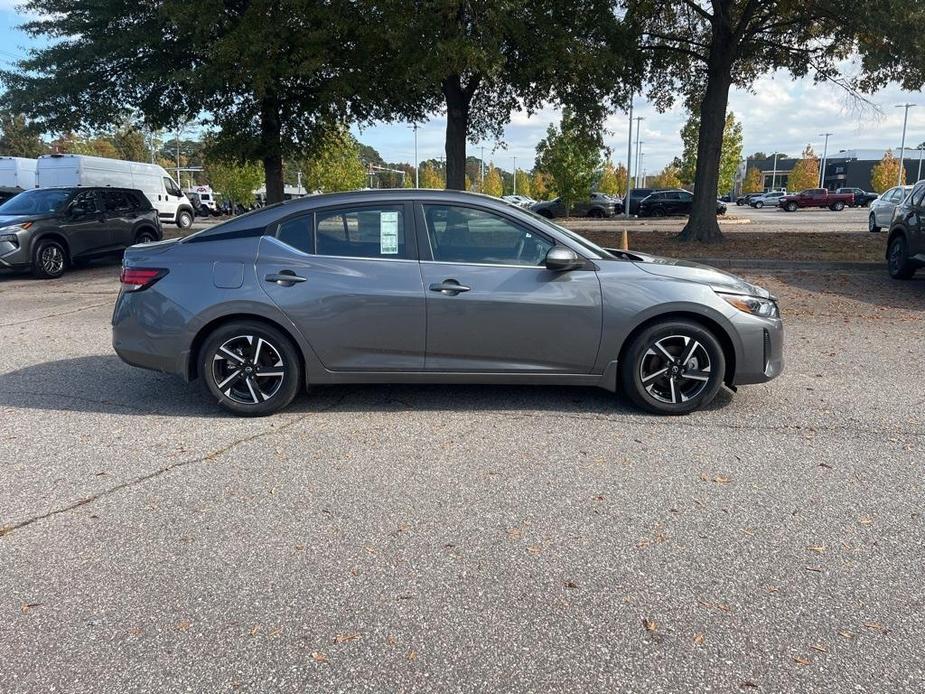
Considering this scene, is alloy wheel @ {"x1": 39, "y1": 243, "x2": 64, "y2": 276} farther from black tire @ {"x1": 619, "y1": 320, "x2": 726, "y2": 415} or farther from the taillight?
black tire @ {"x1": 619, "y1": 320, "x2": 726, "y2": 415}

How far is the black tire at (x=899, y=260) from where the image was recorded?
11.4 m

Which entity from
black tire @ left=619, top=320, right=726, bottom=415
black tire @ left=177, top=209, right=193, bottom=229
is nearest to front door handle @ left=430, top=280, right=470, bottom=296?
black tire @ left=619, top=320, right=726, bottom=415

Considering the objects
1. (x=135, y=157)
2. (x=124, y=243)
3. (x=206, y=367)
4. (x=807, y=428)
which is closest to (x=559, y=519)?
(x=807, y=428)

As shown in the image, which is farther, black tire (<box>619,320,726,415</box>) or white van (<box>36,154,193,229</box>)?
white van (<box>36,154,193,229</box>)

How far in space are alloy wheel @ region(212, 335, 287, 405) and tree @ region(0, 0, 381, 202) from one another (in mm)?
10883

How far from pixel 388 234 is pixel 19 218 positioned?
1095cm

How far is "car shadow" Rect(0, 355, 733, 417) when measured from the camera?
5.41 m

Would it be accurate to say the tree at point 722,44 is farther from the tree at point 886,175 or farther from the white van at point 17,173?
the tree at point 886,175

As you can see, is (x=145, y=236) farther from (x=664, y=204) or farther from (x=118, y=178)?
(x=664, y=204)

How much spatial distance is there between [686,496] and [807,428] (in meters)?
1.60

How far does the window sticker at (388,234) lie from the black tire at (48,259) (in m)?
10.6

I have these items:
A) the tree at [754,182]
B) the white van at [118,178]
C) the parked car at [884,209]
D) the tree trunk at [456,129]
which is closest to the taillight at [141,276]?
the tree trunk at [456,129]

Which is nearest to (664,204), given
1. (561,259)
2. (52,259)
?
(52,259)

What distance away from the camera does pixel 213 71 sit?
15148mm
